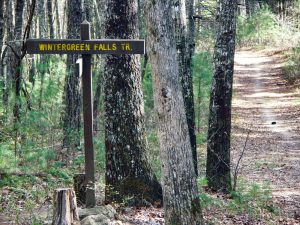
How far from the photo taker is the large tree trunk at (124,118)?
760cm

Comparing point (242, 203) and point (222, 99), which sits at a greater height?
point (222, 99)

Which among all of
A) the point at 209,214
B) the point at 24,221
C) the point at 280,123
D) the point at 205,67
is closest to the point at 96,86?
the point at 205,67

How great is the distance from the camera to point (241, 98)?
28766mm

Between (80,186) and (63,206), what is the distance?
1.49 m

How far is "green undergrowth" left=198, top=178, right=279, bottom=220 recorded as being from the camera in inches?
347

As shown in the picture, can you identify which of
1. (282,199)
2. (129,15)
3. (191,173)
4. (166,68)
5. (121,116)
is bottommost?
(282,199)

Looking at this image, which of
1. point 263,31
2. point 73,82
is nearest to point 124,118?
point 73,82

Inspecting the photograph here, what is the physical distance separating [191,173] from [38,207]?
7.95 feet

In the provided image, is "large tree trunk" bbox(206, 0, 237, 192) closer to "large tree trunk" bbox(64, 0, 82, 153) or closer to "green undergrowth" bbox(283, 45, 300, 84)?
"large tree trunk" bbox(64, 0, 82, 153)

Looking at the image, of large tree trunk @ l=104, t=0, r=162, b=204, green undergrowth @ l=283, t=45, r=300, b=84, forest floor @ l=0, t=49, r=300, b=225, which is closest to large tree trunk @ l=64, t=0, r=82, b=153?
forest floor @ l=0, t=49, r=300, b=225

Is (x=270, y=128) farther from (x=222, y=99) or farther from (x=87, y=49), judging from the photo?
(x=87, y=49)

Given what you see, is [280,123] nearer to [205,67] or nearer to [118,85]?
[205,67]

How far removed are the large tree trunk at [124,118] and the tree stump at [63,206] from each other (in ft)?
5.05

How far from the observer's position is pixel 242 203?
9.43m
